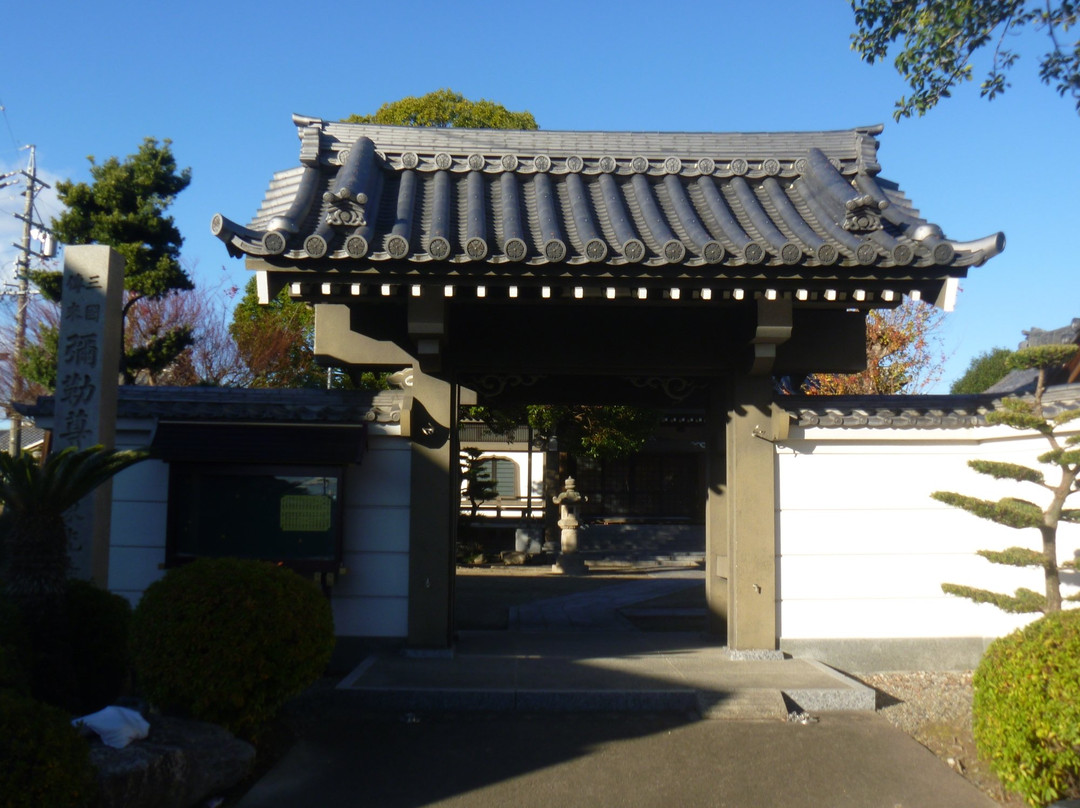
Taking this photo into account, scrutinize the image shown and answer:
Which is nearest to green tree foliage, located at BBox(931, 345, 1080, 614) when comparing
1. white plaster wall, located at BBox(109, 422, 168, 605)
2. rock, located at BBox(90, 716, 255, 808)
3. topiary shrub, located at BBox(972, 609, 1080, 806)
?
topiary shrub, located at BBox(972, 609, 1080, 806)

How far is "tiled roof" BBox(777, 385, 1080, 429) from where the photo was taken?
748 cm

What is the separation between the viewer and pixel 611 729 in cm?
574

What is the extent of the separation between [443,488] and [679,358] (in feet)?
7.73

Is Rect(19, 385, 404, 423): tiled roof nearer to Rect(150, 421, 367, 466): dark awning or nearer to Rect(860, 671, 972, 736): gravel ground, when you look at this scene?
Rect(150, 421, 367, 466): dark awning

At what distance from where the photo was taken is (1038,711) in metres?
3.98

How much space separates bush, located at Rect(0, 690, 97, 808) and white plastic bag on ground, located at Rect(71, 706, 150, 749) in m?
0.53

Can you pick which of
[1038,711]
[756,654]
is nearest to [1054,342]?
[756,654]

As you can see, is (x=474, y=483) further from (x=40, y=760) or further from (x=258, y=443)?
(x=40, y=760)

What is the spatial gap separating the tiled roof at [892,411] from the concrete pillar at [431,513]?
294 centimetres

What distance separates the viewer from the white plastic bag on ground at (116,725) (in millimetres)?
4172

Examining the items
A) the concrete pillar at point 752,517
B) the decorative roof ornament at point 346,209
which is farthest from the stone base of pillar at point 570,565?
the decorative roof ornament at point 346,209

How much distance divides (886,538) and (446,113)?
20806mm

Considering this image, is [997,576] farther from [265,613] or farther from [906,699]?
[265,613]

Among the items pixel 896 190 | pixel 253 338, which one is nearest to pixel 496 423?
pixel 253 338
